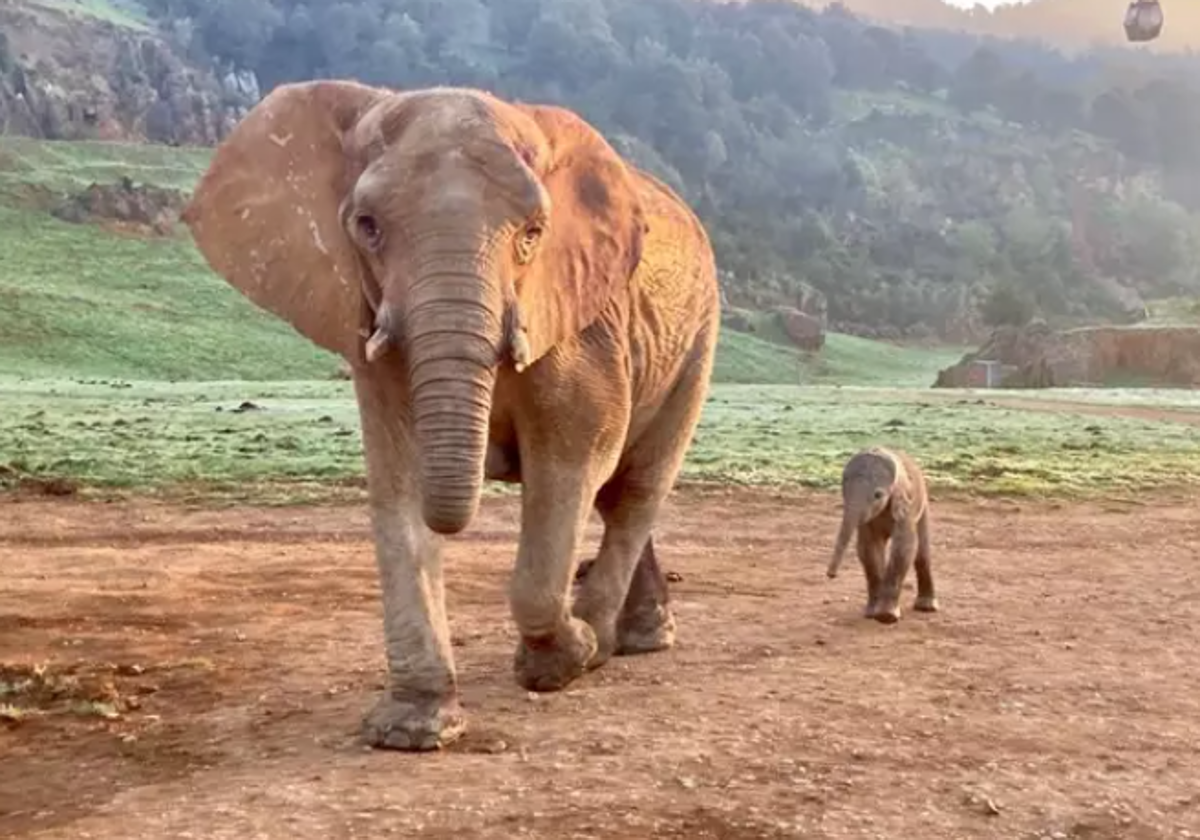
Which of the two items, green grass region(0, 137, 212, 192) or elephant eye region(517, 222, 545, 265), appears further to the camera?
green grass region(0, 137, 212, 192)

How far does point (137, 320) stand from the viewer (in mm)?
48250

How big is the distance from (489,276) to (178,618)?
4052 mm

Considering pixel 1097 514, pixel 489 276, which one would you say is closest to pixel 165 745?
pixel 489 276

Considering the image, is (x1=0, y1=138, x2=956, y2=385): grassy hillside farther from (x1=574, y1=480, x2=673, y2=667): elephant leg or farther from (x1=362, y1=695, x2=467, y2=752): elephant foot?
(x1=362, y1=695, x2=467, y2=752): elephant foot

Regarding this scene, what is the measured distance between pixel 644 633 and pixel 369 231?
3.09 metres

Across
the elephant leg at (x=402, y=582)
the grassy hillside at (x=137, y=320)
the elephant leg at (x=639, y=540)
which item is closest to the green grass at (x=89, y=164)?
the grassy hillside at (x=137, y=320)

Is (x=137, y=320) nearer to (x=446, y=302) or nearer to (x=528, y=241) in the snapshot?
Result: (x=528, y=241)

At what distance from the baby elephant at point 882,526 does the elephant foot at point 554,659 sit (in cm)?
252

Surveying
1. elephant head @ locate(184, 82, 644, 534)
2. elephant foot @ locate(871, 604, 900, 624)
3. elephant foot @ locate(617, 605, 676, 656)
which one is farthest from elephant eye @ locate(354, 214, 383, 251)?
elephant foot @ locate(871, 604, 900, 624)

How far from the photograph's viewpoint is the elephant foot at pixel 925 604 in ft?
31.2

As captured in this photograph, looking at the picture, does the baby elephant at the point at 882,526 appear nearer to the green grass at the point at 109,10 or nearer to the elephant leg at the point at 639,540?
the elephant leg at the point at 639,540

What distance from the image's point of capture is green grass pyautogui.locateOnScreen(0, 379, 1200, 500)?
16.4 metres

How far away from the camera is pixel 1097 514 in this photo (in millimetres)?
15344

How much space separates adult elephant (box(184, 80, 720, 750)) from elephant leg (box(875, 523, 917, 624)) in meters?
2.51
